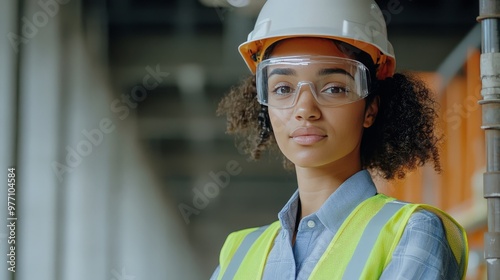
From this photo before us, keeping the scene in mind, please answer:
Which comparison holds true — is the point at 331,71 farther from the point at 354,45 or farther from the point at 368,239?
the point at 368,239

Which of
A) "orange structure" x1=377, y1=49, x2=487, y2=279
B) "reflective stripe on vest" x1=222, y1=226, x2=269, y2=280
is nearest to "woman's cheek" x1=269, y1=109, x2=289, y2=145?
"reflective stripe on vest" x1=222, y1=226, x2=269, y2=280

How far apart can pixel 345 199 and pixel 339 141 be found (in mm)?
153

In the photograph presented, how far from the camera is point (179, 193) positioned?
25.9ft

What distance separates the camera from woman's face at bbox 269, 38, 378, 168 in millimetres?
2168

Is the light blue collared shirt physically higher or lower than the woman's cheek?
lower
